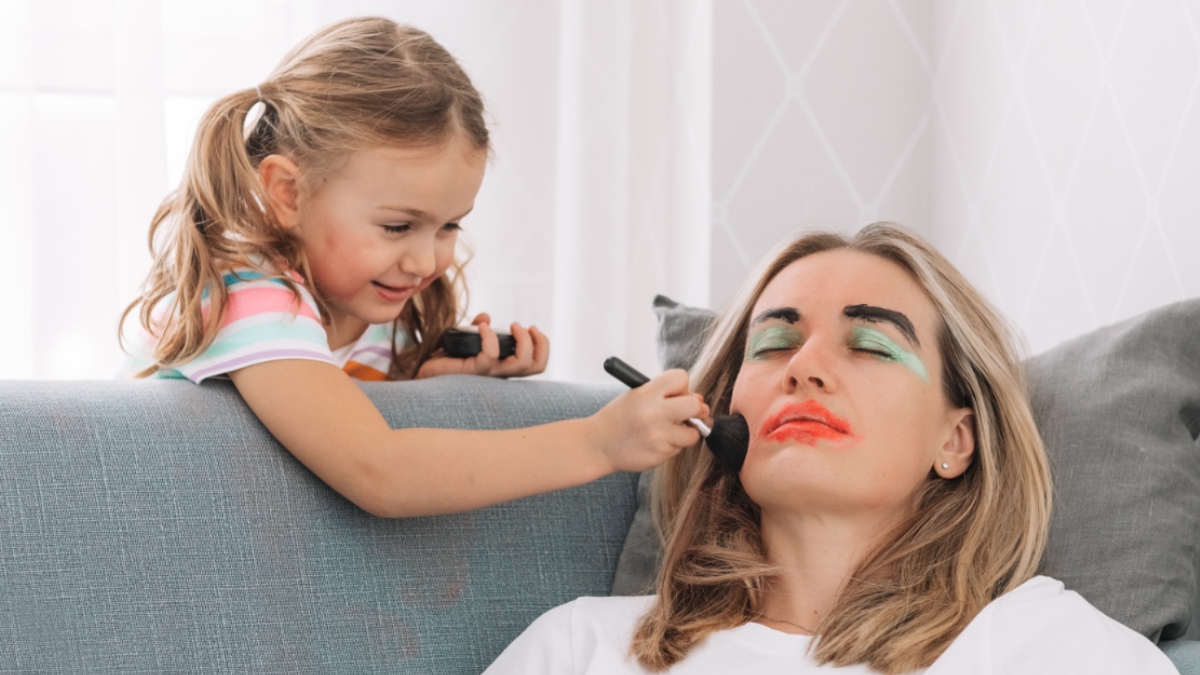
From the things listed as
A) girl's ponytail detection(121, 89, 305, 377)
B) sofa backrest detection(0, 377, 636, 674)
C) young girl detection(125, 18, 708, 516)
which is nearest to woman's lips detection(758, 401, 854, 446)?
young girl detection(125, 18, 708, 516)

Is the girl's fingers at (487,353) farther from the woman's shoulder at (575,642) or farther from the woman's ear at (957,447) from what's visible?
the woman's ear at (957,447)

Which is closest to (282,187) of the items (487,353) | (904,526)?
(487,353)

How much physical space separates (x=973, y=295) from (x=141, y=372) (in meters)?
1.01

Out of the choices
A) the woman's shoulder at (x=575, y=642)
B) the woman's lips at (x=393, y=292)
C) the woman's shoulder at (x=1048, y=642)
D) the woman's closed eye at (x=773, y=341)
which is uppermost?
the woman's closed eye at (x=773, y=341)

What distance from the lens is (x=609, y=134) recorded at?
2238 mm

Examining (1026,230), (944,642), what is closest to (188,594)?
(944,642)

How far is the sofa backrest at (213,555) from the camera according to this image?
1.13 metres

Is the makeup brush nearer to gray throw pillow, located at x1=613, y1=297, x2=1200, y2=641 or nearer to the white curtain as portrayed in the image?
gray throw pillow, located at x1=613, y1=297, x2=1200, y2=641

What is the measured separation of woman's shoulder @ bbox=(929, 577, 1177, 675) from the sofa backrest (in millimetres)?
505

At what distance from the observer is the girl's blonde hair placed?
1.33 metres

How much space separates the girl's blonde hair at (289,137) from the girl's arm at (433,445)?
0.48 feet

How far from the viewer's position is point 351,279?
143cm

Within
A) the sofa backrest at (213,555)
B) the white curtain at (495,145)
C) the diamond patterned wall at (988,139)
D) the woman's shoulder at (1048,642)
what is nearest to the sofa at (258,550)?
the sofa backrest at (213,555)

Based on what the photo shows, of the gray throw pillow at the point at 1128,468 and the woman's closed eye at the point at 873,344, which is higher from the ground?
the woman's closed eye at the point at 873,344
